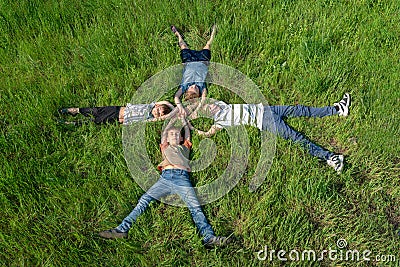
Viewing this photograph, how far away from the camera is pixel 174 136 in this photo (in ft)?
12.9

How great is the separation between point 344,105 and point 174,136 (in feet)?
5.86

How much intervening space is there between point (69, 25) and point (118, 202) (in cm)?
274

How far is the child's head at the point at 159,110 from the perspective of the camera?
4152 mm

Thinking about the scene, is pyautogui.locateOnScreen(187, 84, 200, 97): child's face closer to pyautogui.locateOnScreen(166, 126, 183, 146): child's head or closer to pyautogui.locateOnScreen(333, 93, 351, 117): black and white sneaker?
pyautogui.locateOnScreen(166, 126, 183, 146): child's head

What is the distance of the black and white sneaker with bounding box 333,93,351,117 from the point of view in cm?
398

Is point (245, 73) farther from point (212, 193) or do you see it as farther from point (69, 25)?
point (69, 25)

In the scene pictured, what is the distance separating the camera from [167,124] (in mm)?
4051

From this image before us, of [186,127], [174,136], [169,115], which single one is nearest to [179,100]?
[169,115]

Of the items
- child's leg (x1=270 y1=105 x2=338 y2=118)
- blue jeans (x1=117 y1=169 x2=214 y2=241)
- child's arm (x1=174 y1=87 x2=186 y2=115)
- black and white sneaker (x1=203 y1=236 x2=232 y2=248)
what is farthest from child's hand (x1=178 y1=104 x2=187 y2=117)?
black and white sneaker (x1=203 y1=236 x2=232 y2=248)

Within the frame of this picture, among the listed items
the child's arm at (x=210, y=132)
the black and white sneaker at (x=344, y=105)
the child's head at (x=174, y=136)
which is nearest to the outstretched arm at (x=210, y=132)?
the child's arm at (x=210, y=132)

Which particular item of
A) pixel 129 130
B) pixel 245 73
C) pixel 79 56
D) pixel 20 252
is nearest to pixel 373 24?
pixel 245 73

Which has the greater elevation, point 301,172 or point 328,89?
point 328,89

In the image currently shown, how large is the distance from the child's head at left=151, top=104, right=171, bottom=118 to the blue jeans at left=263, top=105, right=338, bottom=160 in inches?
42.0

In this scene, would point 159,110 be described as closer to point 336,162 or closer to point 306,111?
point 306,111
